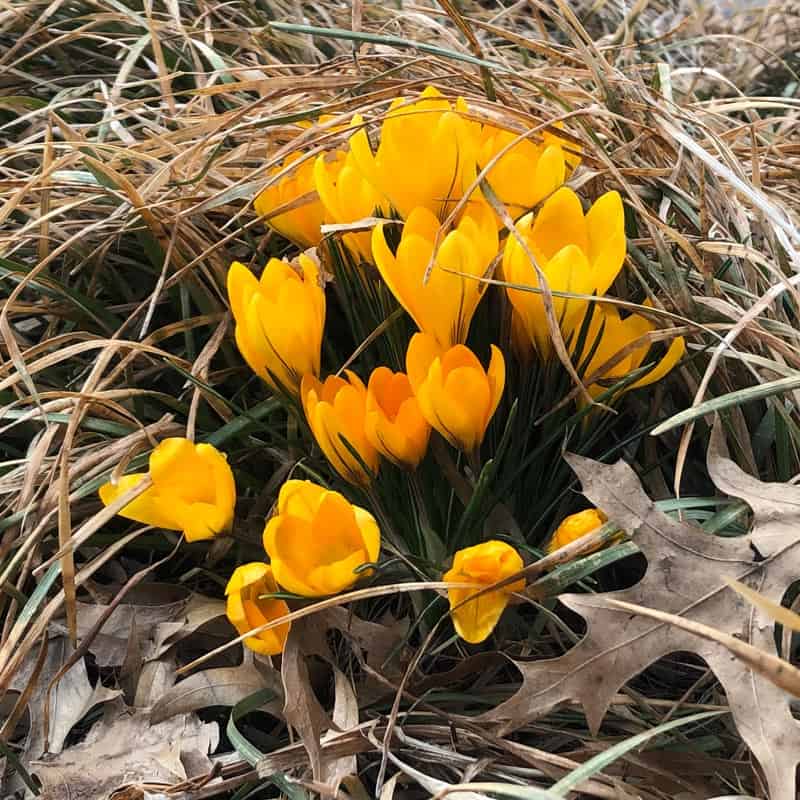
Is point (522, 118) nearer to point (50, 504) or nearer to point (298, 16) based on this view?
point (50, 504)

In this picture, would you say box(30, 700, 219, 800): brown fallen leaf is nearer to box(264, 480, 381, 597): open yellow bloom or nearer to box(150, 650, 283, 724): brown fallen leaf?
box(150, 650, 283, 724): brown fallen leaf

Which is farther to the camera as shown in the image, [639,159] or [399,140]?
[639,159]

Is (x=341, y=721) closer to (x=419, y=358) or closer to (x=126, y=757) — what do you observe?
(x=126, y=757)

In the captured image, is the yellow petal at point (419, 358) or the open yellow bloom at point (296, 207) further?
the open yellow bloom at point (296, 207)

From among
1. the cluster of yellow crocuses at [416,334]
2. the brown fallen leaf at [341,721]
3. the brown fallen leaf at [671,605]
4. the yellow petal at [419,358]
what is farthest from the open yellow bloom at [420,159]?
the brown fallen leaf at [341,721]

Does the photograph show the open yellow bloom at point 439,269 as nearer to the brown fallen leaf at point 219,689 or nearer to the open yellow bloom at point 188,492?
the open yellow bloom at point 188,492

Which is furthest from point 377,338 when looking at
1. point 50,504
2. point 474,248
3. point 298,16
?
point 298,16

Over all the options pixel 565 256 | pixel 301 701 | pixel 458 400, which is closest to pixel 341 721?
pixel 301 701

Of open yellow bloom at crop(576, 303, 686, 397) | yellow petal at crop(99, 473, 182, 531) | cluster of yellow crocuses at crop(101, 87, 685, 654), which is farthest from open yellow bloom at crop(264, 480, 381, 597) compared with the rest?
open yellow bloom at crop(576, 303, 686, 397)
